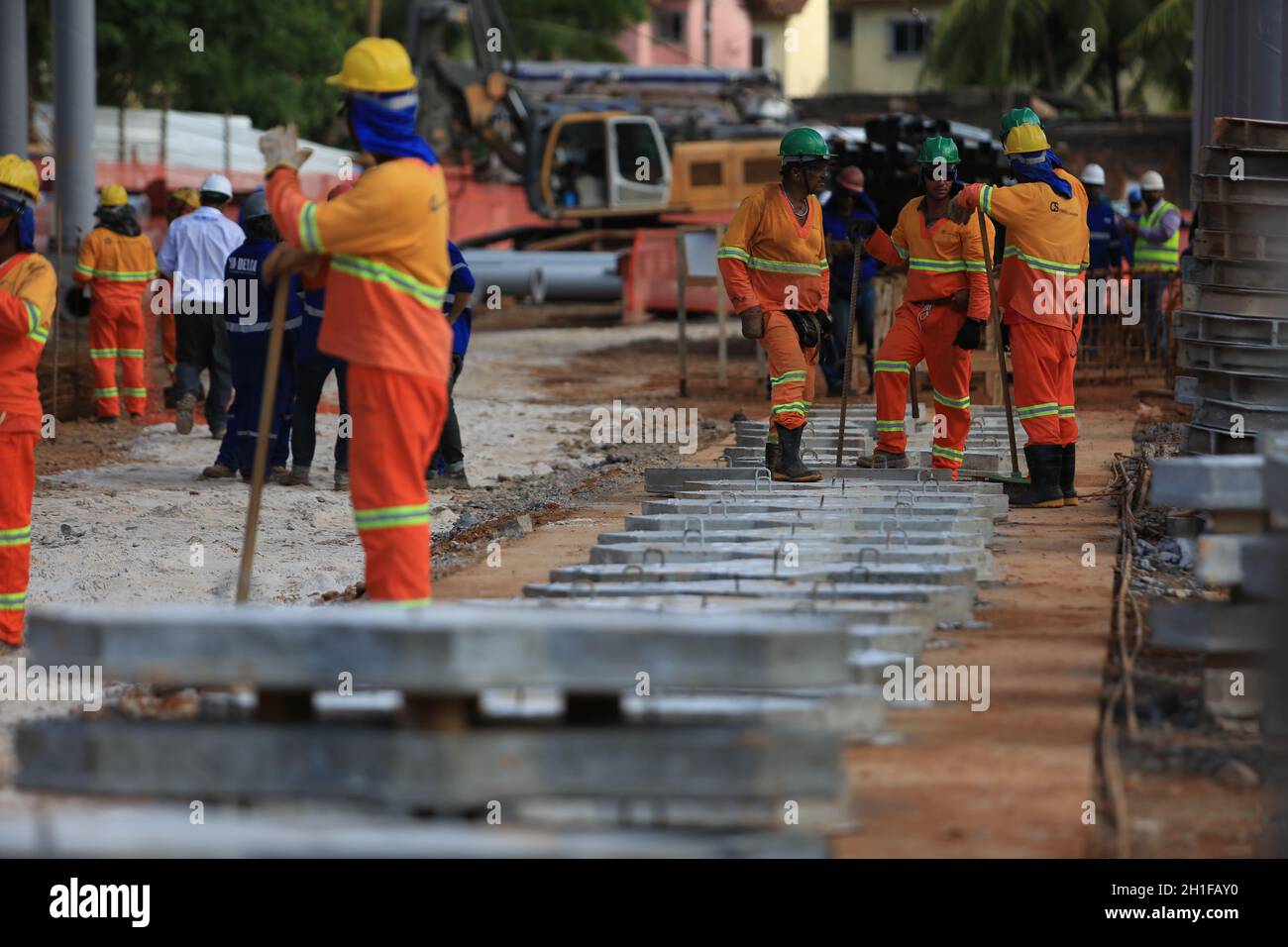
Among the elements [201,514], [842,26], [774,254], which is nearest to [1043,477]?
[774,254]

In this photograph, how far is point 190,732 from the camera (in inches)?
194

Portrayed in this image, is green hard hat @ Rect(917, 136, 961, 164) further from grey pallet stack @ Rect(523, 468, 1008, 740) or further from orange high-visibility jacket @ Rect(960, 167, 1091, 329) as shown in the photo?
grey pallet stack @ Rect(523, 468, 1008, 740)

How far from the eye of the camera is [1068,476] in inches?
439

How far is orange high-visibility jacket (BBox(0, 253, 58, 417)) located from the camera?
26.5ft

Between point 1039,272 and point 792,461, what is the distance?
169 cm

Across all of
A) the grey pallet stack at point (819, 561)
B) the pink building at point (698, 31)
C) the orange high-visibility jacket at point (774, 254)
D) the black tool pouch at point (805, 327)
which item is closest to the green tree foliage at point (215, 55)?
the orange high-visibility jacket at point (774, 254)

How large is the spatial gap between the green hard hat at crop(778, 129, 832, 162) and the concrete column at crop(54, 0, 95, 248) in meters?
11.4

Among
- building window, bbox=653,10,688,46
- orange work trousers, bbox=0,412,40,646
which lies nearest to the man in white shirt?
orange work trousers, bbox=0,412,40,646

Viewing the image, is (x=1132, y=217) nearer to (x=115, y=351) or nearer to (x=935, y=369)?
(x=115, y=351)

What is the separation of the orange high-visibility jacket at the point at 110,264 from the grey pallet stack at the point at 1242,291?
8.94m

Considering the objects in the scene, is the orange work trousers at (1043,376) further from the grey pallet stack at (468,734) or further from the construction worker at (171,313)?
the construction worker at (171,313)

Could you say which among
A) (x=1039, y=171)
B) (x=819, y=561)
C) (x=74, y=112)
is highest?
(x=74, y=112)
